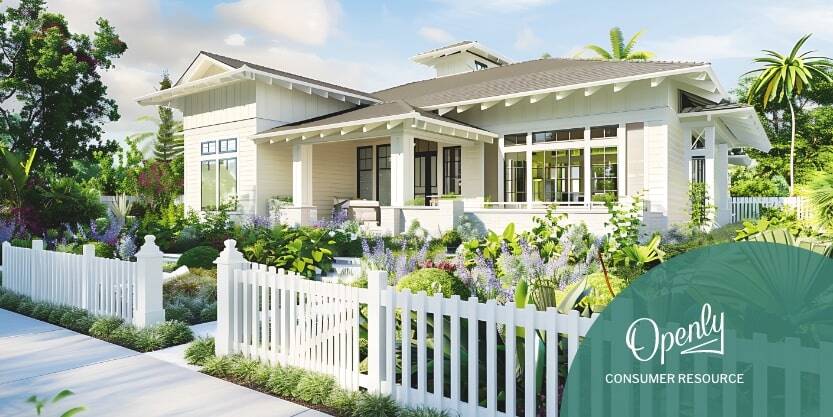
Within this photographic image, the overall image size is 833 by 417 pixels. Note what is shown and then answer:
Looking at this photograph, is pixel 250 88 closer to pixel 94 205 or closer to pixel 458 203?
pixel 94 205

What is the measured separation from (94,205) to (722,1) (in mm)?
18898

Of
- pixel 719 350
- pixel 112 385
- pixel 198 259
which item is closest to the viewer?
pixel 719 350

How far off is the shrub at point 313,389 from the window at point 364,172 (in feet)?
44.6

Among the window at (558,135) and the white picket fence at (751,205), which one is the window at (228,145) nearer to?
the window at (558,135)

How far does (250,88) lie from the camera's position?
15852 mm

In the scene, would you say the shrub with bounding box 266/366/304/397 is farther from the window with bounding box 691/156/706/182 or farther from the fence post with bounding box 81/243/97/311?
the window with bounding box 691/156/706/182

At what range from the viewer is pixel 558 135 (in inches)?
555

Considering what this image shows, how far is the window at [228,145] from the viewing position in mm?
16430

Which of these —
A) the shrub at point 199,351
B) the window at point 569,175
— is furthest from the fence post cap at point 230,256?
the window at point 569,175

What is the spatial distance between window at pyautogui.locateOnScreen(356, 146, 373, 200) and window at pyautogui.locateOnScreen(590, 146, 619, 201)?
7060 millimetres

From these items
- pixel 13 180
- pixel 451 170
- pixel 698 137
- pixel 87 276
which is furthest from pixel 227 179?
pixel 698 137

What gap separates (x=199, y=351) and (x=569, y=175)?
10819 millimetres

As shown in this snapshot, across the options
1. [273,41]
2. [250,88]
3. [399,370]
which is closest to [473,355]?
[399,370]

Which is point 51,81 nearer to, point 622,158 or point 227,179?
point 227,179
